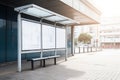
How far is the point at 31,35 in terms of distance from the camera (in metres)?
8.95

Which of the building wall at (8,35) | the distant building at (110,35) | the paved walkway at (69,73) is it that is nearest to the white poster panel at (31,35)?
the paved walkway at (69,73)

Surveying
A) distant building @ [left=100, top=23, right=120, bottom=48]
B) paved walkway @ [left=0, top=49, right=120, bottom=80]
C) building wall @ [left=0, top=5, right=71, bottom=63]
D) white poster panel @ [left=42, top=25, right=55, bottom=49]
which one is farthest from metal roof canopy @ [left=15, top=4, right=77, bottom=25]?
distant building @ [left=100, top=23, right=120, bottom=48]

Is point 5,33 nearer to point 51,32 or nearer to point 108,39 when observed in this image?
point 51,32

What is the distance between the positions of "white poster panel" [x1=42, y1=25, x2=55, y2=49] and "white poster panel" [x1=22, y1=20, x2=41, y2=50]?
543mm

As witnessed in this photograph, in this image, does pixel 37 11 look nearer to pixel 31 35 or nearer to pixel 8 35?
pixel 31 35

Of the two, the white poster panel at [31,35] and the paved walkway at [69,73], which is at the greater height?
the white poster panel at [31,35]

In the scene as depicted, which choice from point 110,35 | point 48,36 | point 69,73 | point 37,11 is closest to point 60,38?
point 48,36

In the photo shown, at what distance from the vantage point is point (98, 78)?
6867 millimetres

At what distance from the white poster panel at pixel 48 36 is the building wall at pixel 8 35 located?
2557 millimetres

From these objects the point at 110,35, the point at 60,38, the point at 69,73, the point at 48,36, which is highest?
the point at 110,35

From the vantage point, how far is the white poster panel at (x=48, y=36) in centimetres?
1005

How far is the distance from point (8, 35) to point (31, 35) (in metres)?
2.59

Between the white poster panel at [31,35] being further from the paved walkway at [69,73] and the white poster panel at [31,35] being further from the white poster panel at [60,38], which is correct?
the white poster panel at [60,38]

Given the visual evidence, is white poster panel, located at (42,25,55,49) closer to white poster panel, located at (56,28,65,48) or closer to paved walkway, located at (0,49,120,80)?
white poster panel, located at (56,28,65,48)
